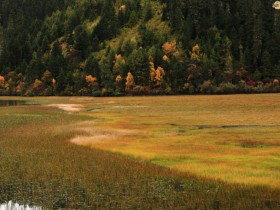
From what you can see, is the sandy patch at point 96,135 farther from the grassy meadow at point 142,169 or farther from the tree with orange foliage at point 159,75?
the tree with orange foliage at point 159,75

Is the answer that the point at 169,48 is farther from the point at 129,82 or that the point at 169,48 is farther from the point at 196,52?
the point at 129,82

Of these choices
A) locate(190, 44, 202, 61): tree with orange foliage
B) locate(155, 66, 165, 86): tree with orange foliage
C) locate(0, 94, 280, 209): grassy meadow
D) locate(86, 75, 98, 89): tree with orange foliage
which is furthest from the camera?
locate(86, 75, 98, 89): tree with orange foliage

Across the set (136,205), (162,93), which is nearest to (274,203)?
(136,205)

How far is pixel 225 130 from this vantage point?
4906 cm

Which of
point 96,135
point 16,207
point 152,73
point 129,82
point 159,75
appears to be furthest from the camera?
point 129,82

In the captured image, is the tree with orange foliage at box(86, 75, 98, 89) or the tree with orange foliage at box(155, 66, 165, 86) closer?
the tree with orange foliage at box(155, 66, 165, 86)

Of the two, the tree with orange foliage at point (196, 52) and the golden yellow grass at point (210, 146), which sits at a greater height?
the tree with orange foliage at point (196, 52)

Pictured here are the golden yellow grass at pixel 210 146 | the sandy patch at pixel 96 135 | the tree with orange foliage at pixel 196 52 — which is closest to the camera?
the golden yellow grass at pixel 210 146

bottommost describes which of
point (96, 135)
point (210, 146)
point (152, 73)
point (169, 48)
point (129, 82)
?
point (96, 135)

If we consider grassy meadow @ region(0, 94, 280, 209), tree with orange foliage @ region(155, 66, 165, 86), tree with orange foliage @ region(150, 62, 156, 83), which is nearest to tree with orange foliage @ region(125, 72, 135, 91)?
tree with orange foliage @ region(150, 62, 156, 83)

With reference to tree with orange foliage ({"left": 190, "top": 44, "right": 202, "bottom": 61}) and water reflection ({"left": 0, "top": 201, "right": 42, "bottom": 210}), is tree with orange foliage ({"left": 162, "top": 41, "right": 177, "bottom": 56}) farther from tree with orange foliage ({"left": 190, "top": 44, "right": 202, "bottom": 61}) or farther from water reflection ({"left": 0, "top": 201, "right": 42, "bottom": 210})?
water reflection ({"left": 0, "top": 201, "right": 42, "bottom": 210})

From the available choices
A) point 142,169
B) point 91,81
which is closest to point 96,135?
point 142,169

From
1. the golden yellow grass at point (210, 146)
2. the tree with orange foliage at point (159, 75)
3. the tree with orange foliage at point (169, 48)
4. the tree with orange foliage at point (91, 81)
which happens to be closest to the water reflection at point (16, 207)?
the golden yellow grass at point (210, 146)

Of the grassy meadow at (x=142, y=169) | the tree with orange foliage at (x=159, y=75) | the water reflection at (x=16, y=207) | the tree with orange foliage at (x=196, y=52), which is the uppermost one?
the tree with orange foliage at (x=196, y=52)
